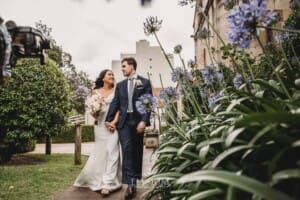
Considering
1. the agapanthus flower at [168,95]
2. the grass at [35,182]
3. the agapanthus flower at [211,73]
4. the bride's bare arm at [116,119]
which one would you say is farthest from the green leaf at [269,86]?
the grass at [35,182]

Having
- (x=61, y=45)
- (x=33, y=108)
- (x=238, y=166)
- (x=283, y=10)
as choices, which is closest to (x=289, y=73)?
(x=238, y=166)

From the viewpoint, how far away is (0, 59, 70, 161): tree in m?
10.0

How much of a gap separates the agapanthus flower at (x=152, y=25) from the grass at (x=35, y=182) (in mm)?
3462

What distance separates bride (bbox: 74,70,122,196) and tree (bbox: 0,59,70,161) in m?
4.91

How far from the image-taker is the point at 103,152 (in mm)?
5723

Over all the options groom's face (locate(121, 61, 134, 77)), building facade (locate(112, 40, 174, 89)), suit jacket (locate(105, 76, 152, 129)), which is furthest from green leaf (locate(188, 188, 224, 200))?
building facade (locate(112, 40, 174, 89))

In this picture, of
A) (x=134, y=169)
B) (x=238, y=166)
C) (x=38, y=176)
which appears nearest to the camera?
(x=238, y=166)

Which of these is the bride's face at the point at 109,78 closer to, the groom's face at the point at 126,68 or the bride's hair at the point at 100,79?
the bride's hair at the point at 100,79

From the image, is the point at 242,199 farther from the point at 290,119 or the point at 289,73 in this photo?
the point at 289,73

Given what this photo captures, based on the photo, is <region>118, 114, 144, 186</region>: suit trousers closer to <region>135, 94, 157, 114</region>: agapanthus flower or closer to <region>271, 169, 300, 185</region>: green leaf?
<region>135, 94, 157, 114</region>: agapanthus flower

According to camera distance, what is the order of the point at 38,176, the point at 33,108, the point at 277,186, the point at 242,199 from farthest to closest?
the point at 33,108, the point at 38,176, the point at 242,199, the point at 277,186

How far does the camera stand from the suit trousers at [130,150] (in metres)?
4.76

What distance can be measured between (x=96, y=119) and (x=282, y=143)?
4.36 meters

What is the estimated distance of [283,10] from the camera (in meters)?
7.63
